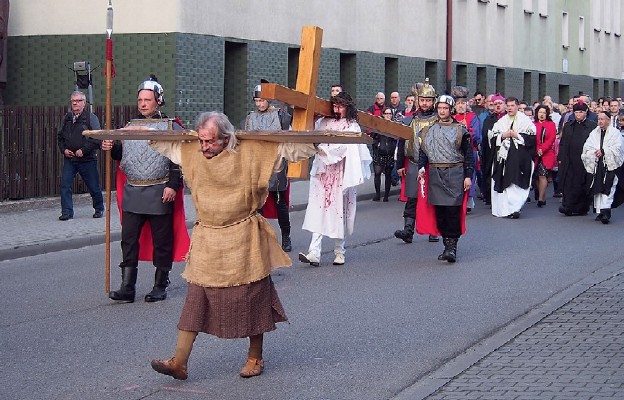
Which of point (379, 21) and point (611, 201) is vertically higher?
point (379, 21)

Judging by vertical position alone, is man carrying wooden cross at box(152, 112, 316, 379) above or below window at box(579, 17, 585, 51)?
below

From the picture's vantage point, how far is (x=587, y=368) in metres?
7.83

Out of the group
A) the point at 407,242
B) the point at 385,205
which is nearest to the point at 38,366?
the point at 407,242

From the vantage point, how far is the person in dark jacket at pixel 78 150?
59.3ft

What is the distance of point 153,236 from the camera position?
1057cm

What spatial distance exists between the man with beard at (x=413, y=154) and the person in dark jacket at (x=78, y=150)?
4.74 meters

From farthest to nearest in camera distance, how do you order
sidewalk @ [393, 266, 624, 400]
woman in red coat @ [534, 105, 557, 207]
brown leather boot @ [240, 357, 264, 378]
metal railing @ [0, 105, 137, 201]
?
woman in red coat @ [534, 105, 557, 207] → metal railing @ [0, 105, 137, 201] → brown leather boot @ [240, 357, 264, 378] → sidewalk @ [393, 266, 624, 400]

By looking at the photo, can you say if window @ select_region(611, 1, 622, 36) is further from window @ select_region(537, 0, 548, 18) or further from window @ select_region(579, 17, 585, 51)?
window @ select_region(537, 0, 548, 18)

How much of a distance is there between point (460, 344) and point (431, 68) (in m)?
28.1

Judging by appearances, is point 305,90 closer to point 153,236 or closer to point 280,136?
point 153,236

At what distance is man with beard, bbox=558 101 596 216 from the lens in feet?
65.7

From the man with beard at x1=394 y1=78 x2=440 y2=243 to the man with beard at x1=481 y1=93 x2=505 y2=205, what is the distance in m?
5.62

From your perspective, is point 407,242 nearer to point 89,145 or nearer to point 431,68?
point 89,145

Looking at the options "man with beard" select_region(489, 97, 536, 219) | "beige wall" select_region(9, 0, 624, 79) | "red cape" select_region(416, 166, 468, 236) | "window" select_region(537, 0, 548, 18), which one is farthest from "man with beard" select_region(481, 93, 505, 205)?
"window" select_region(537, 0, 548, 18)
